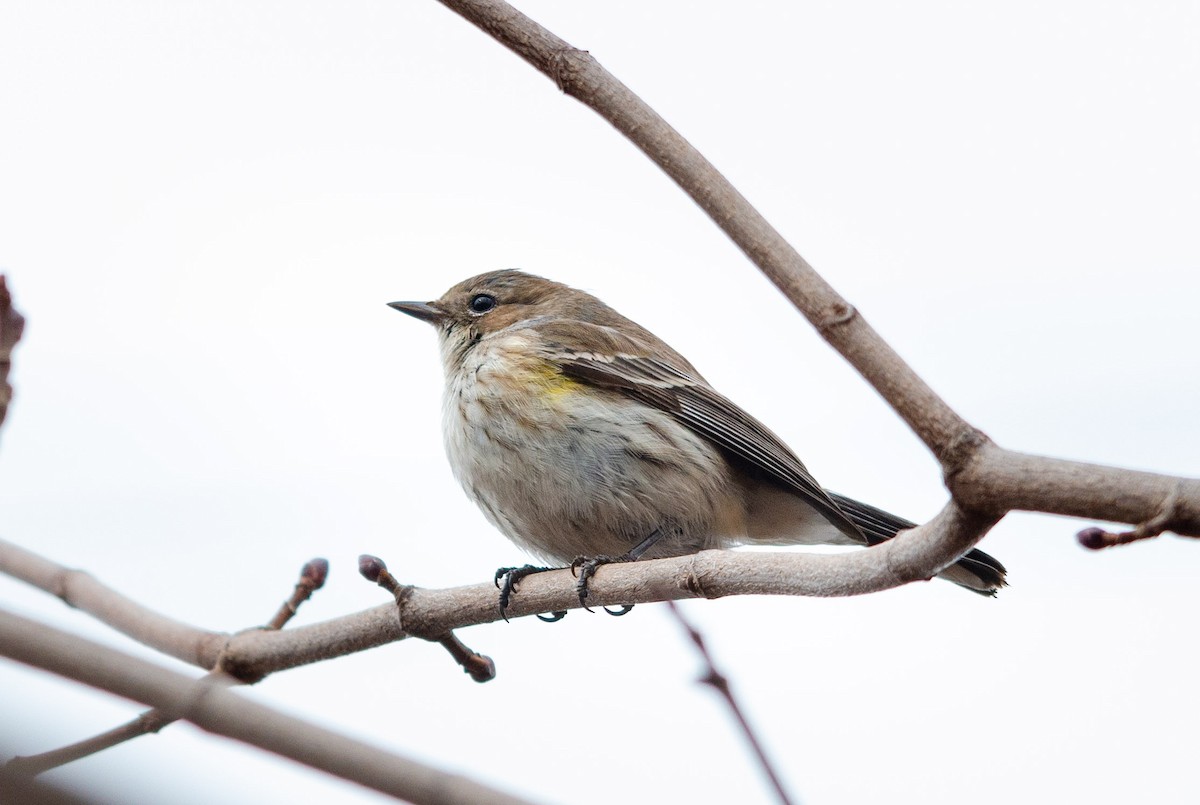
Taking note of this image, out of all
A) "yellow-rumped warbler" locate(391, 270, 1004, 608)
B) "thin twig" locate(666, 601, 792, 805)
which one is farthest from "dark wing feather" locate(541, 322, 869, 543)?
"thin twig" locate(666, 601, 792, 805)

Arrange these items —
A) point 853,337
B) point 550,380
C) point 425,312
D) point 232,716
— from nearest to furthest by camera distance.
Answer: point 232,716 → point 853,337 → point 550,380 → point 425,312

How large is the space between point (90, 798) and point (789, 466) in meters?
4.87

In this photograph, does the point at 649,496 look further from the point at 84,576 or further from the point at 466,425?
the point at 84,576

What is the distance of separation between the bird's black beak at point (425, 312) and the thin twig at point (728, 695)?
13.9ft

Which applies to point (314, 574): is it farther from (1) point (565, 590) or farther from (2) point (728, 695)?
(2) point (728, 695)

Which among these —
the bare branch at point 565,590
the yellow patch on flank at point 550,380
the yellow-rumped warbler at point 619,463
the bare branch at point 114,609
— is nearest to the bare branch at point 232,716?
the bare branch at point 565,590

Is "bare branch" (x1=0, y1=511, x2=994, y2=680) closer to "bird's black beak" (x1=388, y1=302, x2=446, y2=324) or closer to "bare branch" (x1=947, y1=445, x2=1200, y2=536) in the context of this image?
"bare branch" (x1=947, y1=445, x2=1200, y2=536)

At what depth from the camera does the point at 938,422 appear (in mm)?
2158

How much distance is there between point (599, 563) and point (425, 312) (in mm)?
2927

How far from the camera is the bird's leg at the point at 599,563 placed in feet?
13.4

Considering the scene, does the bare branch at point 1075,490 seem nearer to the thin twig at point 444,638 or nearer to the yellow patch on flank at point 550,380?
the thin twig at point 444,638

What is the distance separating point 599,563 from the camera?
4.39 m

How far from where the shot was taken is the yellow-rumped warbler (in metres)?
5.30

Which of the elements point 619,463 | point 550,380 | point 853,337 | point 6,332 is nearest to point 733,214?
point 853,337
